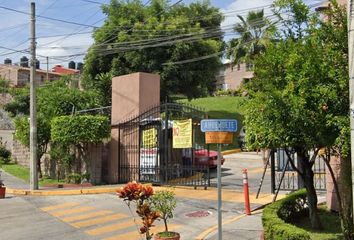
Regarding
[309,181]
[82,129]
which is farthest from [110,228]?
[82,129]

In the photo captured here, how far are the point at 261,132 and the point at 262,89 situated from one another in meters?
0.74

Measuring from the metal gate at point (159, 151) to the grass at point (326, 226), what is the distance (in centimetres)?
581

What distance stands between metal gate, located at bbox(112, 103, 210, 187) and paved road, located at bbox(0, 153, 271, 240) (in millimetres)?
960

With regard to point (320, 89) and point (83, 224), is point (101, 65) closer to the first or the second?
point (83, 224)

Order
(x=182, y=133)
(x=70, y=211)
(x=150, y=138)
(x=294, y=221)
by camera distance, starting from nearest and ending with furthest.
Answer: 1. (x=294, y=221)
2. (x=70, y=211)
3. (x=182, y=133)
4. (x=150, y=138)

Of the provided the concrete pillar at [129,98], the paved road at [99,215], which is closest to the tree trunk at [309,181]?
the paved road at [99,215]

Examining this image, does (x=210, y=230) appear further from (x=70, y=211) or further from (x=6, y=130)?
(x=6, y=130)

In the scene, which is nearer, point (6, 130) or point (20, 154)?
point (20, 154)

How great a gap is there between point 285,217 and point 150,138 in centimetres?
855

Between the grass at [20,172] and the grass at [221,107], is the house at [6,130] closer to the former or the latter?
the grass at [20,172]

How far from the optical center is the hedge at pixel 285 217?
23.6 feet

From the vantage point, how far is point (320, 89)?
263 inches

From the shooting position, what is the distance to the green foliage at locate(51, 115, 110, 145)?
17.9 meters

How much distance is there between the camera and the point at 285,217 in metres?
9.67
